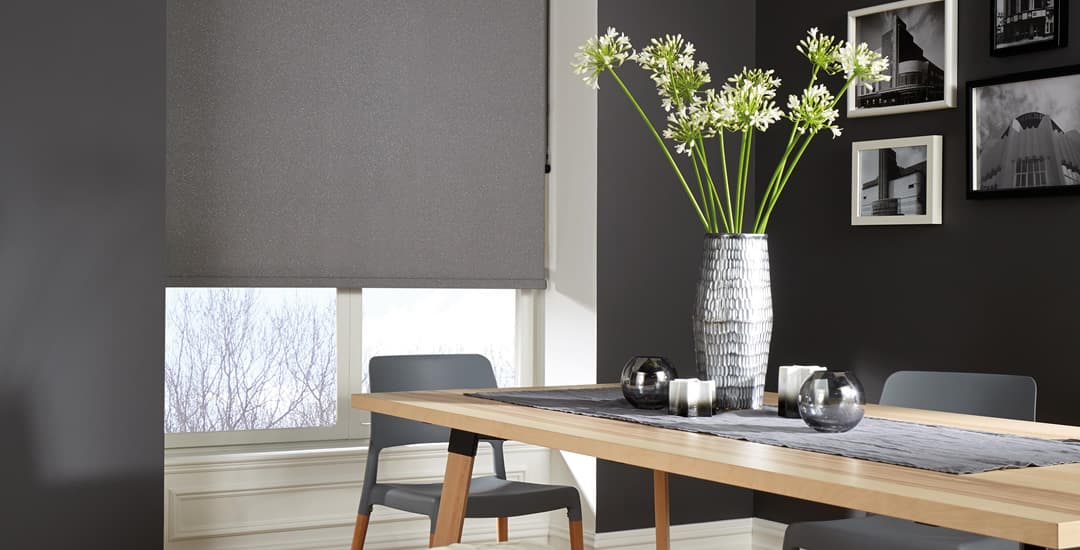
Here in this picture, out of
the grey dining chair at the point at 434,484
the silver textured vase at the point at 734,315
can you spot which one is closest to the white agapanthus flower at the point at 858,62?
the silver textured vase at the point at 734,315

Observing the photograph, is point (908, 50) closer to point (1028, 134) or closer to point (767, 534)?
point (1028, 134)

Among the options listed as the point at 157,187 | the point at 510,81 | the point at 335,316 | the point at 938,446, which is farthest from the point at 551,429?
the point at 510,81

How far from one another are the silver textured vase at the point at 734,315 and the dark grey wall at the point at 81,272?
1614 mm

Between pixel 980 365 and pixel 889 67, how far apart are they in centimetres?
108

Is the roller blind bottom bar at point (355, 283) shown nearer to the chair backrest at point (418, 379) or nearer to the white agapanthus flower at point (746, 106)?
the chair backrest at point (418, 379)

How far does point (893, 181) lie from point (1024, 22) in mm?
695

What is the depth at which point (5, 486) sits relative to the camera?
3.17m

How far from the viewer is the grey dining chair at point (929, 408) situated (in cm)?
266

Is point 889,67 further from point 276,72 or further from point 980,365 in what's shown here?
point 276,72

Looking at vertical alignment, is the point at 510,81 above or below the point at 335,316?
above

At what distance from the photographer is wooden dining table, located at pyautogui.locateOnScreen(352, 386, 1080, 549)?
152 centimetres

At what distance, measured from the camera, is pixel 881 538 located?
2691 millimetres

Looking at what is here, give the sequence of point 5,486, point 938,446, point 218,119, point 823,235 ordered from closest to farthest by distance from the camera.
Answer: point 938,446, point 5,486, point 218,119, point 823,235

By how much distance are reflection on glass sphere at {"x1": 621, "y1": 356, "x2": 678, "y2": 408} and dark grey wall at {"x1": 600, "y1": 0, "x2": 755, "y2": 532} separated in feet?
5.43
